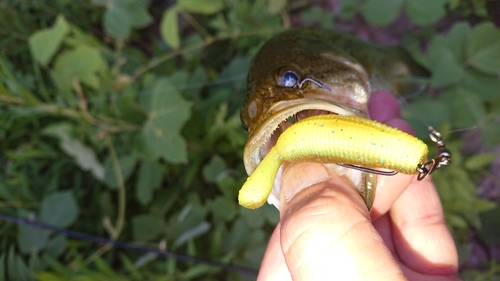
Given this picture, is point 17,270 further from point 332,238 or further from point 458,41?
point 458,41

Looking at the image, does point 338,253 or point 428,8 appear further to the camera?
point 428,8

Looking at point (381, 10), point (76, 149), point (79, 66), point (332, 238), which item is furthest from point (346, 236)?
point (79, 66)

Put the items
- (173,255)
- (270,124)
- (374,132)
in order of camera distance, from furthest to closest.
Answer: (173,255) < (270,124) < (374,132)

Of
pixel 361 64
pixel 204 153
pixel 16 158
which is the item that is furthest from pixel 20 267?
pixel 361 64

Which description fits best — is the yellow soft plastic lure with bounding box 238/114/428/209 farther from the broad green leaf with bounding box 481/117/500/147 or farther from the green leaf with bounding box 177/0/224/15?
the green leaf with bounding box 177/0/224/15

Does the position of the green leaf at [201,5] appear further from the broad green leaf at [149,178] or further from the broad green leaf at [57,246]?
the broad green leaf at [57,246]

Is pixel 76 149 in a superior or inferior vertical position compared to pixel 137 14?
inferior

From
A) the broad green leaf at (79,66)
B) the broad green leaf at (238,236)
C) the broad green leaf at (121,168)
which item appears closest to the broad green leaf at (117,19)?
the broad green leaf at (79,66)

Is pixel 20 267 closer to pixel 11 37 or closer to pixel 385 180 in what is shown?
pixel 11 37
